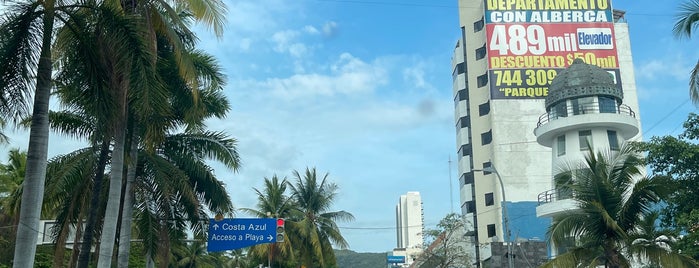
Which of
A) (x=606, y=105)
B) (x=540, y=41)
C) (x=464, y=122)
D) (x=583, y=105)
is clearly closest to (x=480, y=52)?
(x=540, y=41)

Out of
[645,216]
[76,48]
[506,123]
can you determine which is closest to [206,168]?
[76,48]

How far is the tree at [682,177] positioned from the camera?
20.2 meters

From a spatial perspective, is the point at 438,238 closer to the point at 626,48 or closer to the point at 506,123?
the point at 506,123

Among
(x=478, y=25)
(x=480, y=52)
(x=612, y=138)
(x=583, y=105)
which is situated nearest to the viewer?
(x=612, y=138)

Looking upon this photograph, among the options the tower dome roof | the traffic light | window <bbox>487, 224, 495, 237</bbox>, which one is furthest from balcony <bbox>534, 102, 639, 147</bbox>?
window <bbox>487, 224, 495, 237</bbox>

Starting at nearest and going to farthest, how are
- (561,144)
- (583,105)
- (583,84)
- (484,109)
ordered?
1. (583,105)
2. (583,84)
3. (561,144)
4. (484,109)

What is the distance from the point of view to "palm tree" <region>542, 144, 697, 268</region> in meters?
19.4

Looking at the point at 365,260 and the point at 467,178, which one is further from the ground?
the point at 467,178

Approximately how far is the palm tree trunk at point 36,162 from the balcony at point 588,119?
102ft

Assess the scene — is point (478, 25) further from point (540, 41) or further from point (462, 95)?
point (462, 95)

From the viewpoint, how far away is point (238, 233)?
26094 millimetres

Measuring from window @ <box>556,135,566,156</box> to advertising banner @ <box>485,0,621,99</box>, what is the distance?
72.3ft

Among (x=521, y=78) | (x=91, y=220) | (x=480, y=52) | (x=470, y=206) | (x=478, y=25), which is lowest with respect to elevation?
(x=91, y=220)

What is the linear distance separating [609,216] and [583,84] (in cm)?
2147
